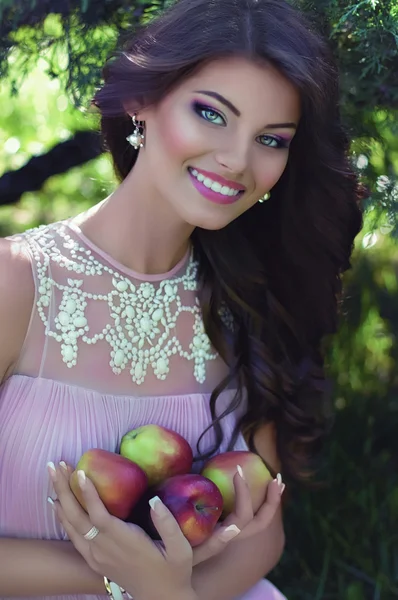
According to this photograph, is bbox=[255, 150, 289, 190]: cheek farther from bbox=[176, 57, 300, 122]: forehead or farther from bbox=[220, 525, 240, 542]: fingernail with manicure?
bbox=[220, 525, 240, 542]: fingernail with manicure

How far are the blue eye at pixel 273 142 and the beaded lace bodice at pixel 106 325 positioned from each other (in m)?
0.43

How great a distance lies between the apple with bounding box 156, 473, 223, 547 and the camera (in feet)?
4.99

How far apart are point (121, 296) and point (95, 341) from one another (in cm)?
12

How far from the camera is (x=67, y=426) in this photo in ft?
5.69

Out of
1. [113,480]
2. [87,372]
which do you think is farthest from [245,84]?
[113,480]

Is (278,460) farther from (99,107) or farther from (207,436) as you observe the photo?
(99,107)

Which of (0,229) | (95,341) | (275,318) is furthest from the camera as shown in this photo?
(0,229)

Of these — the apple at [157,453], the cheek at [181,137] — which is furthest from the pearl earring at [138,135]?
the apple at [157,453]

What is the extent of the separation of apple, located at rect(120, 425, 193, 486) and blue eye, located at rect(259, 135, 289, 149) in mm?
631

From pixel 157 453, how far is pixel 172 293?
1.53 ft

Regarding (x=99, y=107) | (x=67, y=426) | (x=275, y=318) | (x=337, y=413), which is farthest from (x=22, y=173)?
(x=337, y=413)

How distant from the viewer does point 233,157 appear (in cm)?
164

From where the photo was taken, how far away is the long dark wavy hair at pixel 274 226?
5.52 ft

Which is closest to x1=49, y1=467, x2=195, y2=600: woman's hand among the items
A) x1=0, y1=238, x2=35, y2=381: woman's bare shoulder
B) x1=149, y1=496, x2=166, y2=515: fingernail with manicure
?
x1=149, y1=496, x2=166, y2=515: fingernail with manicure
